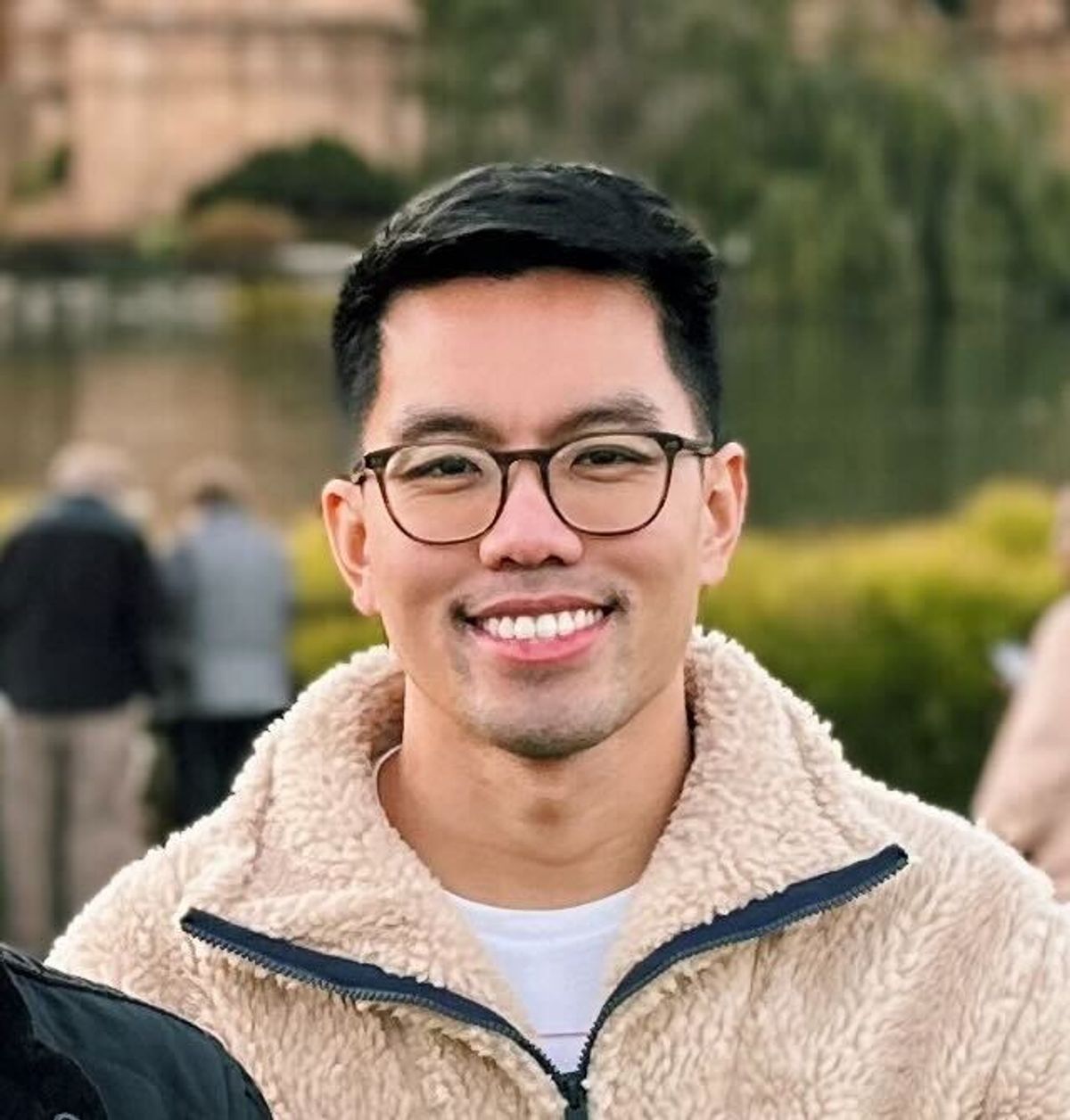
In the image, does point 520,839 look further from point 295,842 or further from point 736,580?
point 736,580

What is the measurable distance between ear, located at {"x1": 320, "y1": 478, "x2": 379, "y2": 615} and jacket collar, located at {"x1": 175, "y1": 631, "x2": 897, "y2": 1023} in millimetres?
91

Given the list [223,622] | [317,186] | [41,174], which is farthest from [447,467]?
[41,174]

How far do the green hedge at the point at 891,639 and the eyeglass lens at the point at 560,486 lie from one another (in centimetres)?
572

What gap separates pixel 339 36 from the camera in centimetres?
3312

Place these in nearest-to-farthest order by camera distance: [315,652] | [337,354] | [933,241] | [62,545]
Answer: [337,354] → [62,545] → [315,652] → [933,241]

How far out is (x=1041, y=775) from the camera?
3.97 meters

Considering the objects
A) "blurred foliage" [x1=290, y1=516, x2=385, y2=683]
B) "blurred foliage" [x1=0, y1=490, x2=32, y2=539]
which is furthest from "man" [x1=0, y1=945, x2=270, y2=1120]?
"blurred foliage" [x1=0, y1=490, x2=32, y2=539]

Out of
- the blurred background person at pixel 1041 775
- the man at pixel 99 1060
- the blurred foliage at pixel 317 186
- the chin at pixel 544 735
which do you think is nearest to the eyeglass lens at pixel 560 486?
the chin at pixel 544 735

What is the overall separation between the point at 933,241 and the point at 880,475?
2687 millimetres

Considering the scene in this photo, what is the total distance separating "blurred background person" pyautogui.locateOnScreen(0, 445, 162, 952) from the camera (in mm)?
6629

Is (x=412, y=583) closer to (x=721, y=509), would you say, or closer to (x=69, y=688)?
(x=721, y=509)

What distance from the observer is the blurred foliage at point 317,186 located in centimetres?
2741

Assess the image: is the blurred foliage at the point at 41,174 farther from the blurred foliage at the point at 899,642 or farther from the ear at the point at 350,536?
the ear at the point at 350,536

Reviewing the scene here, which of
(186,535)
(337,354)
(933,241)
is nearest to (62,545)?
(186,535)
